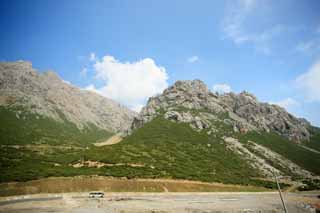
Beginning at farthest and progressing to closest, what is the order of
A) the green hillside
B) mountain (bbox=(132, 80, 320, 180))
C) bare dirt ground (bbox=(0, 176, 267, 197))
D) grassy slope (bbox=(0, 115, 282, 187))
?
mountain (bbox=(132, 80, 320, 180)) → the green hillside → grassy slope (bbox=(0, 115, 282, 187)) → bare dirt ground (bbox=(0, 176, 267, 197))

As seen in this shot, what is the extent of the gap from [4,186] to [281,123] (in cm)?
18653

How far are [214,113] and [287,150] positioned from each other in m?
52.2

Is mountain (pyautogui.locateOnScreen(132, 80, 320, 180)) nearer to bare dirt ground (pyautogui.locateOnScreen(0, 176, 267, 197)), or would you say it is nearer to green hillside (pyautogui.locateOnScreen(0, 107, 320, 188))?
green hillside (pyautogui.locateOnScreen(0, 107, 320, 188))

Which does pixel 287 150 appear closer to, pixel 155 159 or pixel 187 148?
pixel 187 148

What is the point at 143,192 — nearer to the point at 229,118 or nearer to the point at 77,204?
the point at 77,204

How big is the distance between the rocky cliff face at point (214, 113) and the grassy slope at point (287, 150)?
882 cm

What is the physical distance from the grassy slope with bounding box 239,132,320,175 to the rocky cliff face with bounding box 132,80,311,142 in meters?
8.82

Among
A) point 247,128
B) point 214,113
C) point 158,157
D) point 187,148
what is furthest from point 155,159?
point 214,113

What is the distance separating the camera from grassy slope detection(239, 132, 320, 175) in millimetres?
132887

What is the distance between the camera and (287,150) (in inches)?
5827

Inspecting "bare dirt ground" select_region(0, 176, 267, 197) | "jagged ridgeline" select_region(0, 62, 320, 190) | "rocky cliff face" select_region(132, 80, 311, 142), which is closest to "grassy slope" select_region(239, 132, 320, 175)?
"jagged ridgeline" select_region(0, 62, 320, 190)

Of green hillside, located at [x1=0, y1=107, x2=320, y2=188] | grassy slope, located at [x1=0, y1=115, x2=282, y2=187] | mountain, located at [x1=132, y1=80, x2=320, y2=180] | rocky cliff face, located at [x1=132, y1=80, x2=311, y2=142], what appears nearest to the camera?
grassy slope, located at [x1=0, y1=115, x2=282, y2=187]

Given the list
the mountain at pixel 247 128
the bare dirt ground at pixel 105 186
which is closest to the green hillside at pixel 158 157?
the mountain at pixel 247 128

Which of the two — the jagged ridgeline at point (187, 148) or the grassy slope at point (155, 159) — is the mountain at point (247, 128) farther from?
the grassy slope at point (155, 159)
